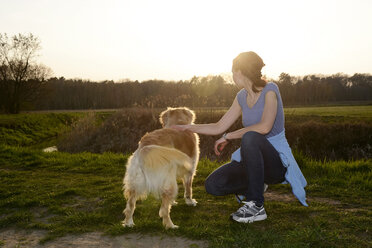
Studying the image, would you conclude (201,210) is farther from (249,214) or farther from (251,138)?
(251,138)

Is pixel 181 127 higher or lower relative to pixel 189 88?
lower

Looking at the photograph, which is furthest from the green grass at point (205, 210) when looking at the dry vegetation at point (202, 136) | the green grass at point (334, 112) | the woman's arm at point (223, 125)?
the green grass at point (334, 112)

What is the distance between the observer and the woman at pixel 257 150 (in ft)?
13.1

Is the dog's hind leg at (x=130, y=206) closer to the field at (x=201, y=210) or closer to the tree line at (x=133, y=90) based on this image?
the field at (x=201, y=210)

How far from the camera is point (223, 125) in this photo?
4.89 meters

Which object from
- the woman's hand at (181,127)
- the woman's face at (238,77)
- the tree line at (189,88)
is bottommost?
the woman's hand at (181,127)

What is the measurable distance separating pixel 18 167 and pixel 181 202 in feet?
19.7

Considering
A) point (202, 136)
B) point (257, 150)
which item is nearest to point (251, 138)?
point (257, 150)

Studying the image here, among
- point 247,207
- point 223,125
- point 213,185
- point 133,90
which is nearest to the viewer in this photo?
point 247,207

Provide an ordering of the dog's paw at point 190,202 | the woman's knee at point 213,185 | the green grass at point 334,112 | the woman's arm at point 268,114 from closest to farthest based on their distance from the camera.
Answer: the woman's arm at point 268,114
the woman's knee at point 213,185
the dog's paw at point 190,202
the green grass at point 334,112

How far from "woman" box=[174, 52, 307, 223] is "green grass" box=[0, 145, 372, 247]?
14.0 inches

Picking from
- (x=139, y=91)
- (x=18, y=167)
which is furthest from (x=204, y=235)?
(x=139, y=91)

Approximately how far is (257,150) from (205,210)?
1.35 meters

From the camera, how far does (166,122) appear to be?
5.53m
